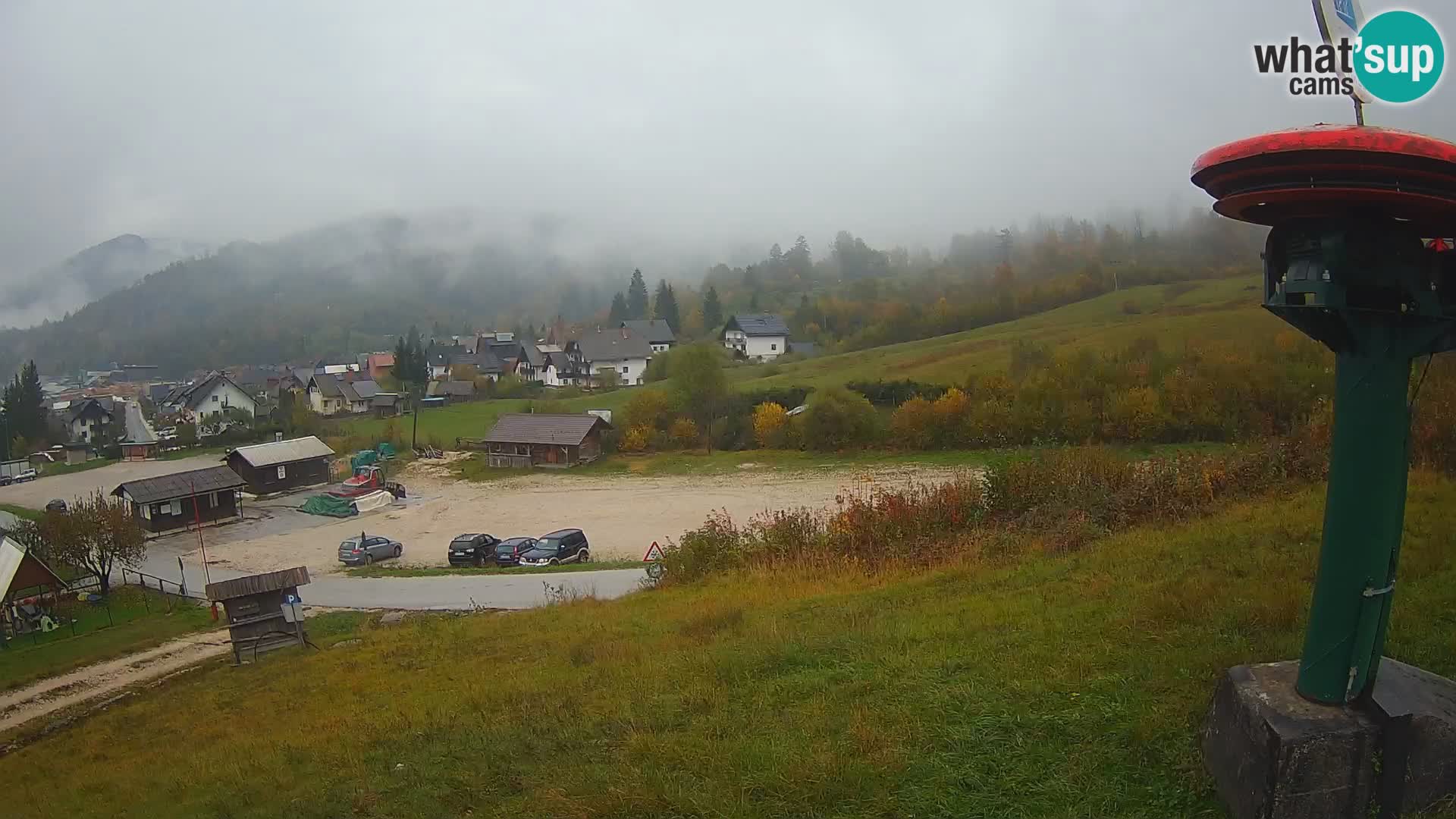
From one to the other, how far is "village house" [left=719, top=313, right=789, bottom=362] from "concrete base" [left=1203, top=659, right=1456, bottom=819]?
8277cm

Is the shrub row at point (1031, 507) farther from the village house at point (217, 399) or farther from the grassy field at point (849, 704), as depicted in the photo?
the village house at point (217, 399)

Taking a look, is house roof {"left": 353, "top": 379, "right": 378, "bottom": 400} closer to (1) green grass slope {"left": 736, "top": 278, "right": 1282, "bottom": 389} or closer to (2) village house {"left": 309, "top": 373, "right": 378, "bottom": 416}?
(2) village house {"left": 309, "top": 373, "right": 378, "bottom": 416}

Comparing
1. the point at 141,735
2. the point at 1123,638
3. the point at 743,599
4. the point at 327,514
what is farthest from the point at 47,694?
the point at 327,514

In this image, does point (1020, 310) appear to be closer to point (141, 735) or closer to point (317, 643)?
point (317, 643)

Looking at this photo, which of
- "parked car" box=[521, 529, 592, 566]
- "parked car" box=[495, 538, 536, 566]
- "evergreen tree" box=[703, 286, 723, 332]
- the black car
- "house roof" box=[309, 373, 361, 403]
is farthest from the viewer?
"evergreen tree" box=[703, 286, 723, 332]

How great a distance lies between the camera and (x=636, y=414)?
53188mm

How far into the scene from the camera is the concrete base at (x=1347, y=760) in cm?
361

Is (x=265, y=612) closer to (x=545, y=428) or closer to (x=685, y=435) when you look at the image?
(x=545, y=428)

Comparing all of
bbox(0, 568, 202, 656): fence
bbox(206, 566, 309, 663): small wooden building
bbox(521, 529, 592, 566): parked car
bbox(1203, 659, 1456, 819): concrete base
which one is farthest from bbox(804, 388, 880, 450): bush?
bbox(1203, 659, 1456, 819): concrete base

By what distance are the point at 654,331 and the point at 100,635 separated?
8193cm

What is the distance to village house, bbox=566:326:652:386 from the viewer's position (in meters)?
88.4

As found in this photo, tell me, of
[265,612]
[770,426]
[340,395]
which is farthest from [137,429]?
[265,612]

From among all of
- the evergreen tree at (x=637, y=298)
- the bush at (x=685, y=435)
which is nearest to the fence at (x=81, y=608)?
the bush at (x=685, y=435)

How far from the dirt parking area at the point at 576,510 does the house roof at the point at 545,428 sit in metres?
4.48
